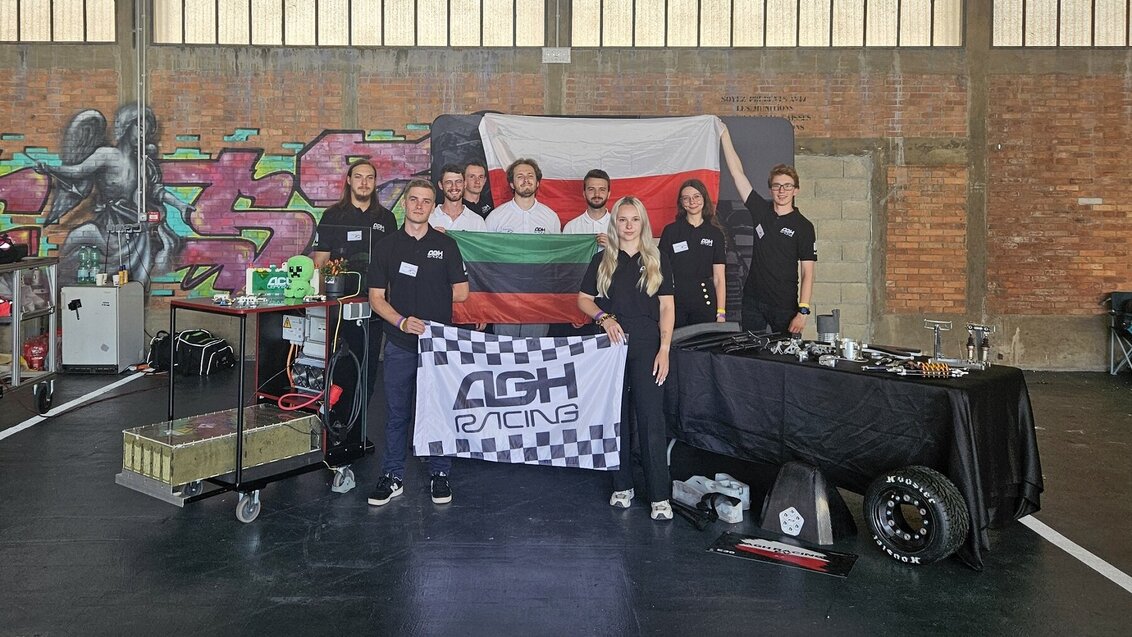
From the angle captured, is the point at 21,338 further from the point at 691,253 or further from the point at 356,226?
the point at 691,253

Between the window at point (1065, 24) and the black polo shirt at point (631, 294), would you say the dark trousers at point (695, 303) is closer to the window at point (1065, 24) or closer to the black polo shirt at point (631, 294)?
the black polo shirt at point (631, 294)

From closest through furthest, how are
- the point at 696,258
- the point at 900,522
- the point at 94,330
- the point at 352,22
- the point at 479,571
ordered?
the point at 479,571
the point at 900,522
the point at 696,258
the point at 94,330
the point at 352,22

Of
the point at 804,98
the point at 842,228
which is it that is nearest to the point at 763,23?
the point at 804,98

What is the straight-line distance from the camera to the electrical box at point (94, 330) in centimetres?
959

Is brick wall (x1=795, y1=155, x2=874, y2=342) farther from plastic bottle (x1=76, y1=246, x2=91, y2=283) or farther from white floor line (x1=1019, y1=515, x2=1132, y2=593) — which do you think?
plastic bottle (x1=76, y1=246, x2=91, y2=283)

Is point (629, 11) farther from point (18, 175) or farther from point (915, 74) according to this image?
point (18, 175)

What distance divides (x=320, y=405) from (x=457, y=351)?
0.96 m

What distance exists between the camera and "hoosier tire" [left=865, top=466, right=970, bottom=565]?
152 inches

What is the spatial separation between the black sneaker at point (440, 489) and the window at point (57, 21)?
329 inches

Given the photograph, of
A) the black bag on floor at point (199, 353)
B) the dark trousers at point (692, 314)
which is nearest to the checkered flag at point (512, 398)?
the dark trousers at point (692, 314)

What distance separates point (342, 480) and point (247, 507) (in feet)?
2.32

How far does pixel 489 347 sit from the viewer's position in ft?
16.6

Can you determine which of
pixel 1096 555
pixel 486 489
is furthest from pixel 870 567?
pixel 486 489

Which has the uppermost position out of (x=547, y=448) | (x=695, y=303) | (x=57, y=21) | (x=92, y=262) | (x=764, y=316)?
(x=57, y=21)
